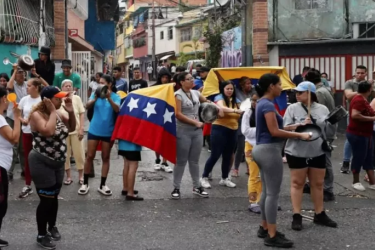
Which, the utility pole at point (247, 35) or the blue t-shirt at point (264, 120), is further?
the utility pole at point (247, 35)

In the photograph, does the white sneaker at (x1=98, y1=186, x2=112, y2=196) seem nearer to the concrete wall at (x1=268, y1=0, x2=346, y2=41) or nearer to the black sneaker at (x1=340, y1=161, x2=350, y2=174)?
the black sneaker at (x1=340, y1=161, x2=350, y2=174)

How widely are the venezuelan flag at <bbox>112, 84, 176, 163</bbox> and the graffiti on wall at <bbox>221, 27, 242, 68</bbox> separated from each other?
11625 millimetres

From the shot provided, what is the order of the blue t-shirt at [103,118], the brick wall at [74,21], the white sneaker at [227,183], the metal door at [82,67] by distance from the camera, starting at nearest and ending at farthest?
the blue t-shirt at [103,118] → the white sneaker at [227,183] → the metal door at [82,67] → the brick wall at [74,21]

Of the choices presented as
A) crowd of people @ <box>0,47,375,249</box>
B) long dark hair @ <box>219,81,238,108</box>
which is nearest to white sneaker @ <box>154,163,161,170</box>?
crowd of people @ <box>0,47,375,249</box>

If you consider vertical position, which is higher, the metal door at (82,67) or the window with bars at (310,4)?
the window with bars at (310,4)

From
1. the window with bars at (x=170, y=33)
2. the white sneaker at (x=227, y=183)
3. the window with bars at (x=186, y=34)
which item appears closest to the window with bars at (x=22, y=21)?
the white sneaker at (x=227, y=183)

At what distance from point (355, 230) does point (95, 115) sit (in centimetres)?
389

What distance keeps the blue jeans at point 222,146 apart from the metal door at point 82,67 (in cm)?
1233

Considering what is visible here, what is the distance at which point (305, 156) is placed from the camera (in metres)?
6.54

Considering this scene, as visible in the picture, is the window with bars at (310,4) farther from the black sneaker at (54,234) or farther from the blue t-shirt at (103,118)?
the black sneaker at (54,234)

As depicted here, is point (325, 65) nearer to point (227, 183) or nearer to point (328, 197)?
point (227, 183)

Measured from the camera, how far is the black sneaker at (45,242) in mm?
5867

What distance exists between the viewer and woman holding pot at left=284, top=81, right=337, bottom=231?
6555mm

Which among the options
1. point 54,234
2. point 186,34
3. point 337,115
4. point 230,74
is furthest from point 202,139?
point 186,34
